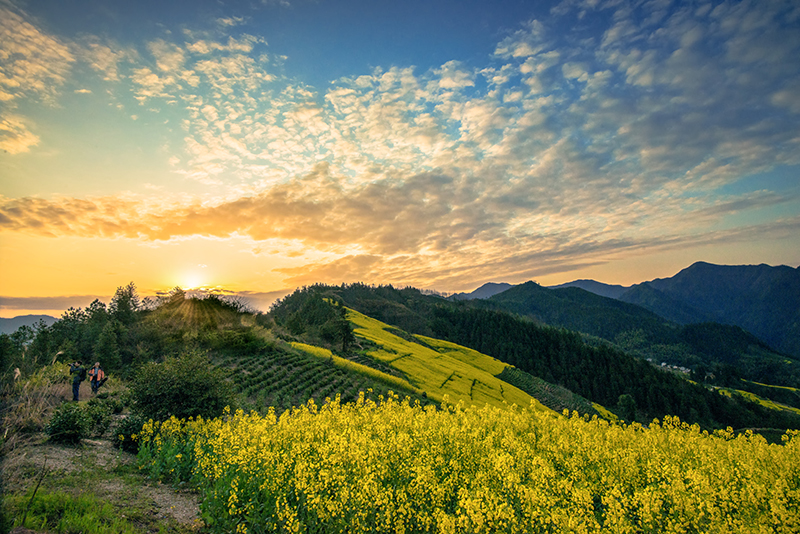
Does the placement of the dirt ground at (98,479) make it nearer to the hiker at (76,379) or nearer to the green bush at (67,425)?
the green bush at (67,425)

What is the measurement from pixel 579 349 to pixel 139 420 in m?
130

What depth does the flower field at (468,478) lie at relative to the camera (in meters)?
7.23

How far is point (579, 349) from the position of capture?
119 meters

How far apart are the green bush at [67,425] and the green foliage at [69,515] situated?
18.7 ft

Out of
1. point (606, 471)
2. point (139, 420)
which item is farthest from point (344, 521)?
point (139, 420)

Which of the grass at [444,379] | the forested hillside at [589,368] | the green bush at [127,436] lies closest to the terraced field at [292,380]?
the grass at [444,379]

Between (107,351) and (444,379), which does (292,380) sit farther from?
(444,379)

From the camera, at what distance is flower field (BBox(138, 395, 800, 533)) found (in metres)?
7.23

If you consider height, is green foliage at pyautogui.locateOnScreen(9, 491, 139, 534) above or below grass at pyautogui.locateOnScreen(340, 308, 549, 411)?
above

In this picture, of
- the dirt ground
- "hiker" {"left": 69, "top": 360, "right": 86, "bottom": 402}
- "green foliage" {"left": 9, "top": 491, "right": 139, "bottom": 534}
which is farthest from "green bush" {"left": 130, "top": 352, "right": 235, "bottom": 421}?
"green foliage" {"left": 9, "top": 491, "right": 139, "bottom": 534}

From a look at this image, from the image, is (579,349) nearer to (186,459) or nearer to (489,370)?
(489,370)

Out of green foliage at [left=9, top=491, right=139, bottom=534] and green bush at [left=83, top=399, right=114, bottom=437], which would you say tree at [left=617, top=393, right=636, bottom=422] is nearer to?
green bush at [left=83, top=399, right=114, bottom=437]

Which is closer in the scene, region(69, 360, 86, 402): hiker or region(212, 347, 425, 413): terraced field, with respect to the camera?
region(69, 360, 86, 402): hiker

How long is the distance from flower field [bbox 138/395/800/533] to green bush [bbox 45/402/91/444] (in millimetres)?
2709
